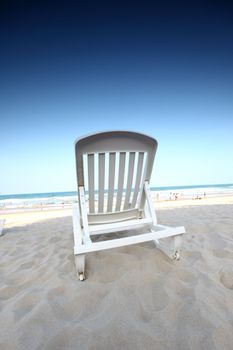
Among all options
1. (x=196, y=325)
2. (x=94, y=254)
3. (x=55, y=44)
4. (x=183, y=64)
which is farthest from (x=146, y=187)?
(x=183, y=64)

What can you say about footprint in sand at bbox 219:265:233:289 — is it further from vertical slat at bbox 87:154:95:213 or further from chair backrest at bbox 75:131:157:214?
vertical slat at bbox 87:154:95:213

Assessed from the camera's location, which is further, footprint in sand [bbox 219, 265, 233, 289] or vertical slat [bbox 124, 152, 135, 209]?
vertical slat [bbox 124, 152, 135, 209]

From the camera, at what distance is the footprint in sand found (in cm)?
139

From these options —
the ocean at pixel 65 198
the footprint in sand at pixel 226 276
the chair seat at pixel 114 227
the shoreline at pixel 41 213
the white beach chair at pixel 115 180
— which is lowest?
the ocean at pixel 65 198

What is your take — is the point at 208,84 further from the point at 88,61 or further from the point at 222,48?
the point at 88,61

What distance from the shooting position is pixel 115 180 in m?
2.12

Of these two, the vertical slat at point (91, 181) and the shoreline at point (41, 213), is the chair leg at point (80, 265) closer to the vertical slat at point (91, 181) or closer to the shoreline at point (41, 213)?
the vertical slat at point (91, 181)

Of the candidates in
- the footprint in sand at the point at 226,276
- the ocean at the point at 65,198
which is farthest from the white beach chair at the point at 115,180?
the ocean at the point at 65,198

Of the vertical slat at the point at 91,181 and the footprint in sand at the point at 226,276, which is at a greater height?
the vertical slat at the point at 91,181

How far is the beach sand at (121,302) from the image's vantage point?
883mm

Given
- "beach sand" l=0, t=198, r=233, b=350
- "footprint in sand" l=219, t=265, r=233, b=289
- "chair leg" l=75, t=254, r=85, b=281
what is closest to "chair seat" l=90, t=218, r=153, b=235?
"beach sand" l=0, t=198, r=233, b=350

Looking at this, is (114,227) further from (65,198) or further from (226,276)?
(65,198)

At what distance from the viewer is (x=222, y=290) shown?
4.27 feet

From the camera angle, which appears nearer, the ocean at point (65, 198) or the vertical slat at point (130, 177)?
the vertical slat at point (130, 177)
